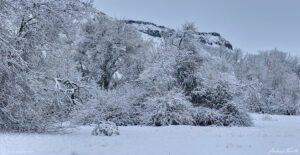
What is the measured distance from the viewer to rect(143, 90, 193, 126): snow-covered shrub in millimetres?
14922

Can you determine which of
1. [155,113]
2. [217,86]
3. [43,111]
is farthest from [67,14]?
[217,86]

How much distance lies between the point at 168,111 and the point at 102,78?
10.7 m

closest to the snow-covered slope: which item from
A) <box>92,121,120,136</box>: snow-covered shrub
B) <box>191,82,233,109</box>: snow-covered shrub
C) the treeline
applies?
the treeline

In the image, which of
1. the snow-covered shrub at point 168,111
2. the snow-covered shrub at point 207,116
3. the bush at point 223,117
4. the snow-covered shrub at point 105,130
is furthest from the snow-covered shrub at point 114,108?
the bush at point 223,117

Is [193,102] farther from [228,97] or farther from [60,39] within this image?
[60,39]

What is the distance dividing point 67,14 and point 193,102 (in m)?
10.5

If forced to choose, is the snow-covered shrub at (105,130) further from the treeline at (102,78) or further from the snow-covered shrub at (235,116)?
the snow-covered shrub at (235,116)

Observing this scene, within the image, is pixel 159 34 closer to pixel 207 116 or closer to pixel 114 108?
pixel 207 116

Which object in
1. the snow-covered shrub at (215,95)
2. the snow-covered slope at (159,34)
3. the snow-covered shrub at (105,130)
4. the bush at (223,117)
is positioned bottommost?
the snow-covered shrub at (105,130)

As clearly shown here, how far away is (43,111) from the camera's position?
30.6 feet

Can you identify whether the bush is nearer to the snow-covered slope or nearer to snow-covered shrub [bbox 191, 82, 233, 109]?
snow-covered shrub [bbox 191, 82, 233, 109]

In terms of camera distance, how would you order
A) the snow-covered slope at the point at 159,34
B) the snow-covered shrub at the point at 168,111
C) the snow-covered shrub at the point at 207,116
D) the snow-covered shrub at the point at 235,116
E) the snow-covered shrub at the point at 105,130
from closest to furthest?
the snow-covered shrub at the point at 105,130
the snow-covered shrub at the point at 168,111
the snow-covered shrub at the point at 207,116
the snow-covered shrub at the point at 235,116
the snow-covered slope at the point at 159,34

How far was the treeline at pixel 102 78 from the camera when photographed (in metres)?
8.55

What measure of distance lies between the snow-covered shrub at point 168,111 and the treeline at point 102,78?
0.06 meters
